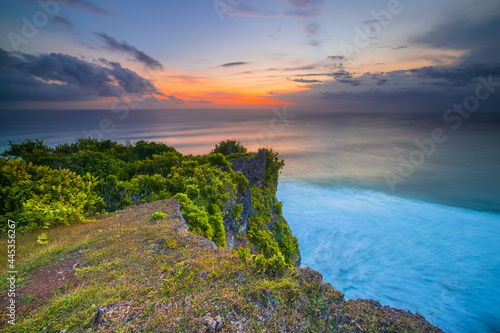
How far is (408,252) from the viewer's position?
2194 centimetres

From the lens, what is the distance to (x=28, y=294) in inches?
137

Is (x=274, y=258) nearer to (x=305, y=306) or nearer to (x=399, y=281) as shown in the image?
(x=305, y=306)

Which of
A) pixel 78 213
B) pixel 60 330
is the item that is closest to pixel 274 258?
pixel 60 330

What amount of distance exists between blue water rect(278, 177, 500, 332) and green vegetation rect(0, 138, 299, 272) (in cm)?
786

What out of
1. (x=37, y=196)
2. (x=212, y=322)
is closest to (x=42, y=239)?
(x=37, y=196)

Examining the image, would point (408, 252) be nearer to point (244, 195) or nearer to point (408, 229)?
point (408, 229)

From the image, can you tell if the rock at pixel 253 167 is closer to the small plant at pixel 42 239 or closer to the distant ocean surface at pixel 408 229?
the distant ocean surface at pixel 408 229

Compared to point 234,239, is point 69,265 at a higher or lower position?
higher

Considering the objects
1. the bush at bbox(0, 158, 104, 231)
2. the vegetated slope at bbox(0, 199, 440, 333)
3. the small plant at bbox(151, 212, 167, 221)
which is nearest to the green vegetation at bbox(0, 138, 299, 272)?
the bush at bbox(0, 158, 104, 231)

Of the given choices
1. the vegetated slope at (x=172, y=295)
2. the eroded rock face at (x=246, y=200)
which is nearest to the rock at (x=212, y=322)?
the vegetated slope at (x=172, y=295)

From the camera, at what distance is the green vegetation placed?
5566 mm

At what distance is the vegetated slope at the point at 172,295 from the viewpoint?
295 centimetres

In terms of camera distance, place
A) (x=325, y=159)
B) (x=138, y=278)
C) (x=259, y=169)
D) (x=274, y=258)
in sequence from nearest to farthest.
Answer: (x=138, y=278) < (x=274, y=258) < (x=259, y=169) < (x=325, y=159)

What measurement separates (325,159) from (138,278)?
52.5 m
